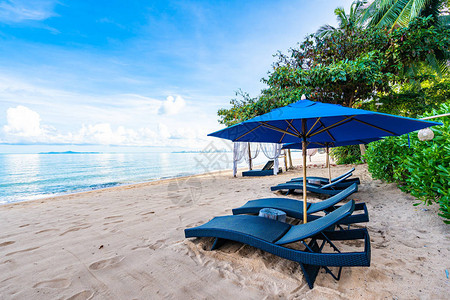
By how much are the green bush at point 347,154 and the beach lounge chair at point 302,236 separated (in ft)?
34.5

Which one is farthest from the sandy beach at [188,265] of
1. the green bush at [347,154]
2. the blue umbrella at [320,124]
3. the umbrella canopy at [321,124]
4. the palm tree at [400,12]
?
the palm tree at [400,12]

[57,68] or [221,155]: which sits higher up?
[57,68]

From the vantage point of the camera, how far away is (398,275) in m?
1.83

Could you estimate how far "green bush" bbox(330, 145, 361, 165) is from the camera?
11195 millimetres

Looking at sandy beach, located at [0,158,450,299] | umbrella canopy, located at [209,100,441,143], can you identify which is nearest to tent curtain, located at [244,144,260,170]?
umbrella canopy, located at [209,100,441,143]

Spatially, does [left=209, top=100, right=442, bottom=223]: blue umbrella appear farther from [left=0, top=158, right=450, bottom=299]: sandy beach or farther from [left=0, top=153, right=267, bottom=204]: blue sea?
[left=0, top=153, right=267, bottom=204]: blue sea

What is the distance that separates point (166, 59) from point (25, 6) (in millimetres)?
13617

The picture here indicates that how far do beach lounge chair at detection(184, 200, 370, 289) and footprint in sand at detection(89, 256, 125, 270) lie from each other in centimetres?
82

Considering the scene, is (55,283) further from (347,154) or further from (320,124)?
Answer: (347,154)

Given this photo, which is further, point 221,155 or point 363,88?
point 221,155

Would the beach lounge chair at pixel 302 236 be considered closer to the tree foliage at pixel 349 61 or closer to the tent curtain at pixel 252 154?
the tree foliage at pixel 349 61

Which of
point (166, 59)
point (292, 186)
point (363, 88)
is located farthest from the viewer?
point (166, 59)

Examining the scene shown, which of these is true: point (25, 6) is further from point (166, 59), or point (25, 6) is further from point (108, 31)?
point (166, 59)

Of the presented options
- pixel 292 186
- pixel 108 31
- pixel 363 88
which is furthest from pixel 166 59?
pixel 292 186
